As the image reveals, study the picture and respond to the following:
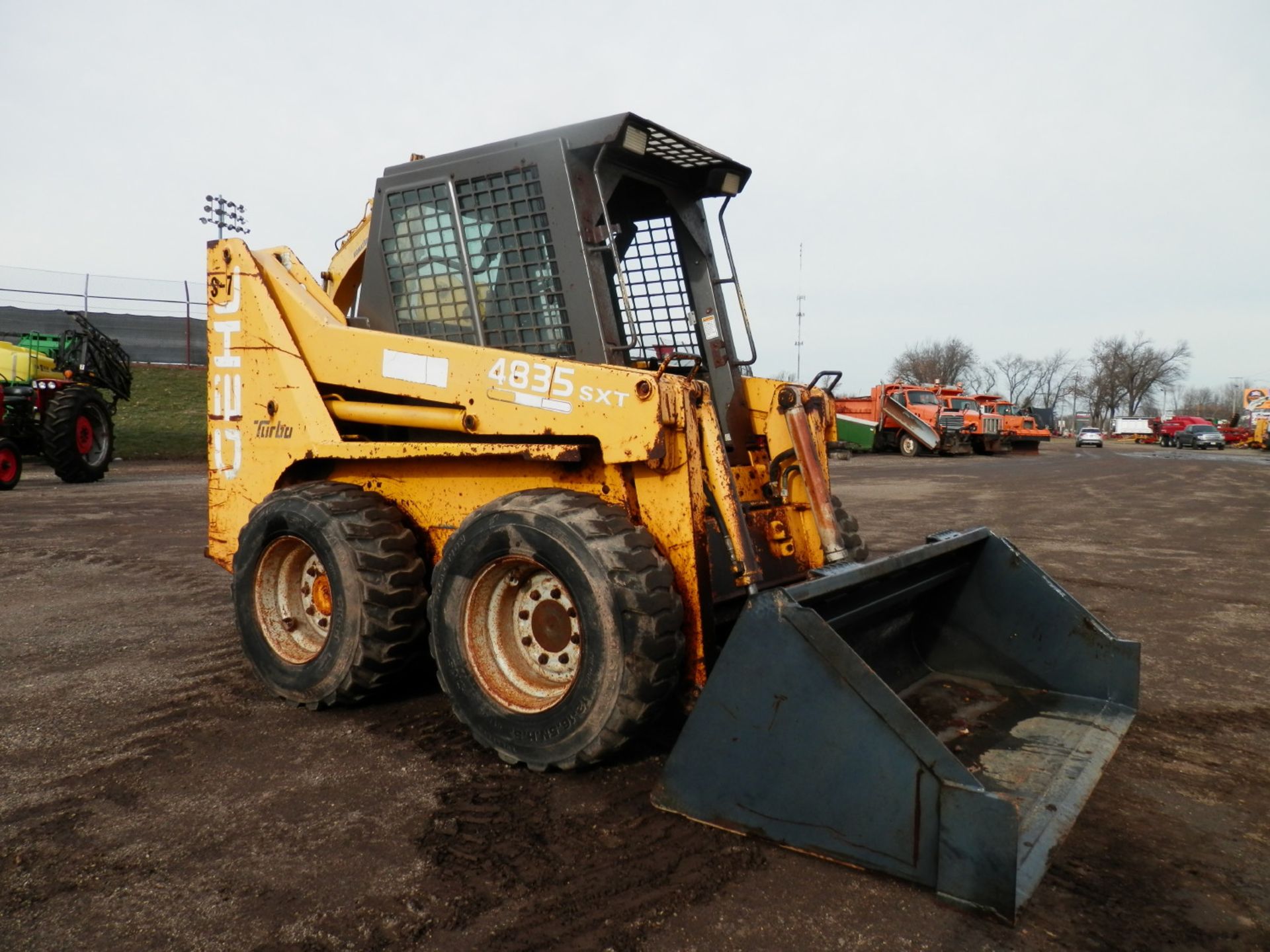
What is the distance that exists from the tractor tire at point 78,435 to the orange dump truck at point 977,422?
2694cm

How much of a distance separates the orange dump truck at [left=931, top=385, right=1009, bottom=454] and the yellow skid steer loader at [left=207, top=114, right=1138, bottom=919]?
30311 mm

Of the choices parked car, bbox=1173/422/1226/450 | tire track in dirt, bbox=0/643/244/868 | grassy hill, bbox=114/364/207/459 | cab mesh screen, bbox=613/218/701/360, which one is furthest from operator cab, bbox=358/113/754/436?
parked car, bbox=1173/422/1226/450

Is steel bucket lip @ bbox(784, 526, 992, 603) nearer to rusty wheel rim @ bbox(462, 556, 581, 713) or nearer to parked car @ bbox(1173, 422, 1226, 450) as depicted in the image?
rusty wheel rim @ bbox(462, 556, 581, 713)

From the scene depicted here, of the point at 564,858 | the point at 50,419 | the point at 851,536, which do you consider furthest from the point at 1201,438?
the point at 564,858

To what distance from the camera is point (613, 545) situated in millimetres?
3119

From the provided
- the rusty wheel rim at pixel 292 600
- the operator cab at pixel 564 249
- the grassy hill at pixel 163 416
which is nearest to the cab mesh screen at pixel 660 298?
the operator cab at pixel 564 249

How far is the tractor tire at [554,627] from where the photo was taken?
3.06m

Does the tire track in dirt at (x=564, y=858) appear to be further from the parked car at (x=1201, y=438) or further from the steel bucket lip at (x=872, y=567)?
the parked car at (x=1201, y=438)

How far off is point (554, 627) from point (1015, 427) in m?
36.5

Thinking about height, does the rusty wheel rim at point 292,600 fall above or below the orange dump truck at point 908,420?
below

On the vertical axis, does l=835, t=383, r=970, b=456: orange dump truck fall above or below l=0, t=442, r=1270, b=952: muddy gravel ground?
above

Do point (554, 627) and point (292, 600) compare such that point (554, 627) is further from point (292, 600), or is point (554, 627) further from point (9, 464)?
point (9, 464)

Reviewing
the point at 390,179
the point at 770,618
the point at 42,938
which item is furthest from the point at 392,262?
the point at 42,938

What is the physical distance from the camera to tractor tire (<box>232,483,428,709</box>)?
152 inches
